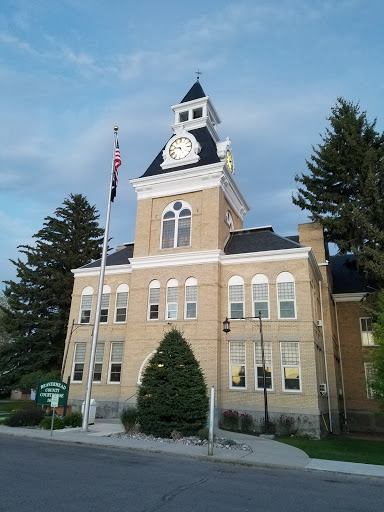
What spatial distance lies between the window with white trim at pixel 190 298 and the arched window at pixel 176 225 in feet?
9.12

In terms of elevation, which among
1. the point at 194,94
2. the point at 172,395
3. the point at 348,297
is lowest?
the point at 172,395

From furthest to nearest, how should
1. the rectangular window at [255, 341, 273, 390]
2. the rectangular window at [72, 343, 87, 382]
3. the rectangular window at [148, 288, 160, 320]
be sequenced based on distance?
the rectangular window at [72, 343, 87, 382] → the rectangular window at [148, 288, 160, 320] → the rectangular window at [255, 341, 273, 390]

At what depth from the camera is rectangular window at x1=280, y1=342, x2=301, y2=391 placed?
20.3m

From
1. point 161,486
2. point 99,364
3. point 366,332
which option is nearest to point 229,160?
point 366,332

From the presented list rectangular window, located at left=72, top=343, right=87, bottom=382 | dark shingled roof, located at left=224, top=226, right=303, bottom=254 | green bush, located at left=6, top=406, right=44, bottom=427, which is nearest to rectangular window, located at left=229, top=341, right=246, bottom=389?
dark shingled roof, located at left=224, top=226, right=303, bottom=254

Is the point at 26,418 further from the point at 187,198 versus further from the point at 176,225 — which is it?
the point at 187,198

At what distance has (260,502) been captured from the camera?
284 inches

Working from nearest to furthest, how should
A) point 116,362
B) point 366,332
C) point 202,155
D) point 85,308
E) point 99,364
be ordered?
1. point 116,362
2. point 99,364
3. point 202,155
4. point 85,308
5. point 366,332

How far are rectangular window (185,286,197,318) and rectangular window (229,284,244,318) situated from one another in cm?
230

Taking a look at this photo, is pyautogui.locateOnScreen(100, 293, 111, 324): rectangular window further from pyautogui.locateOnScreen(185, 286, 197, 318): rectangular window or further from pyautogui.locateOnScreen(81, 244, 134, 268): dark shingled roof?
pyautogui.locateOnScreen(185, 286, 197, 318): rectangular window

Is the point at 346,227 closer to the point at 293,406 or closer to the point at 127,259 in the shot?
the point at 293,406

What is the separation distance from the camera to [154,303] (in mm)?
24578

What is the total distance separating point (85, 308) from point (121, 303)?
3.16 meters

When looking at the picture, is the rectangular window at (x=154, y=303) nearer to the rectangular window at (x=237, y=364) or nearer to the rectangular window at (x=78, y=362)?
the rectangular window at (x=237, y=364)
